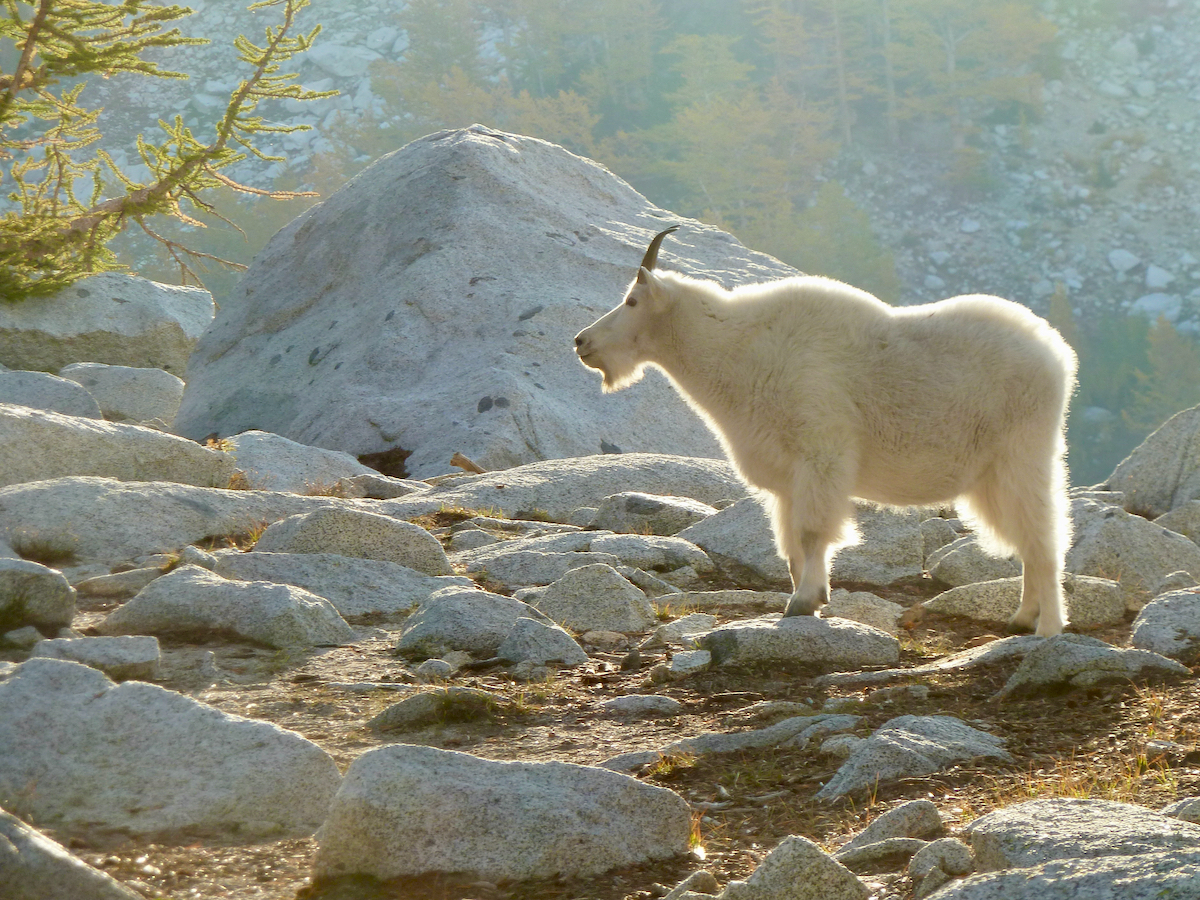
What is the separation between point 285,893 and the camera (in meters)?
2.93

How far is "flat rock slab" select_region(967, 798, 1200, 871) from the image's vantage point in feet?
8.09

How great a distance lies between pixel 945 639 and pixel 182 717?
393 centimetres

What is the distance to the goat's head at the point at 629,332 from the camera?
6.80 meters

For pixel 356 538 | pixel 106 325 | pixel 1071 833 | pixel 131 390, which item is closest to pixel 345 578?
pixel 356 538

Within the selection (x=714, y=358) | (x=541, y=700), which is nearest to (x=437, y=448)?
(x=714, y=358)

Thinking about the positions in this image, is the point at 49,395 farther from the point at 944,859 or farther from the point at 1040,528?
the point at 944,859

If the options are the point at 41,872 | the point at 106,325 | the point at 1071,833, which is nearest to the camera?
the point at 41,872

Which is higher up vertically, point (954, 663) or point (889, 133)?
point (889, 133)

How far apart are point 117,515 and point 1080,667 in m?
4.95

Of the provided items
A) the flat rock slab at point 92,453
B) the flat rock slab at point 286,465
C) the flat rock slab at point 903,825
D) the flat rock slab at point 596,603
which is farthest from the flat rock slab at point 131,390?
the flat rock slab at point 903,825

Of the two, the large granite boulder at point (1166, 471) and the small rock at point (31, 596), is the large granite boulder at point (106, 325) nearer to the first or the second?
the small rock at point (31, 596)

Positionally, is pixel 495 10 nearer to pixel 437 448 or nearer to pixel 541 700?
pixel 437 448

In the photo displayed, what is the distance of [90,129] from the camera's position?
11.8 metres

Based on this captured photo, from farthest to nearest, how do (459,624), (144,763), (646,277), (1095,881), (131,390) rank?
(131,390) < (646,277) < (459,624) < (144,763) < (1095,881)
